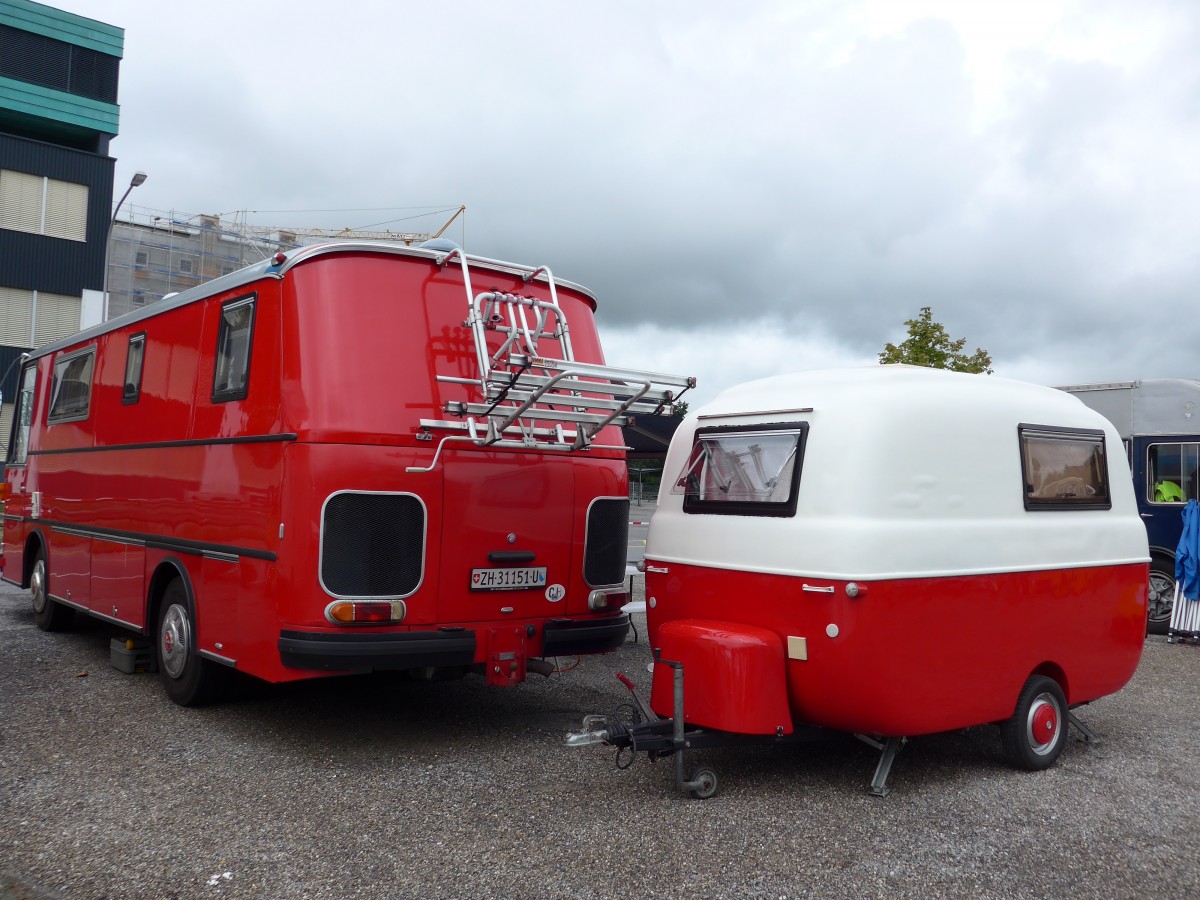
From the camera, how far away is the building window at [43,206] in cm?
3019

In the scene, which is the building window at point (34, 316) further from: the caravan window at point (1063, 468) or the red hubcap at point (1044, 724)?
the red hubcap at point (1044, 724)

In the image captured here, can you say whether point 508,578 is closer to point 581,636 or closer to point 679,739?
point 581,636

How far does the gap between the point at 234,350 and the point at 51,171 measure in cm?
2819

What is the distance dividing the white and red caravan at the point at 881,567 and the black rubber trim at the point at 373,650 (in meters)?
1.18

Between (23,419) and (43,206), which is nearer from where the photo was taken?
(23,419)

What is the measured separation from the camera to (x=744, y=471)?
636 centimetres

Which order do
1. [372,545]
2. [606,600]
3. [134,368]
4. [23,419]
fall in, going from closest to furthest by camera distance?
[372,545]
[606,600]
[134,368]
[23,419]

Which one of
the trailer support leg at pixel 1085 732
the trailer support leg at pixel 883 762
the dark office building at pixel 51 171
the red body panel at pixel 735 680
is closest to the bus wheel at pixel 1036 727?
the trailer support leg at pixel 1085 732

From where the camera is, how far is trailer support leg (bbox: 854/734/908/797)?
5.91 meters

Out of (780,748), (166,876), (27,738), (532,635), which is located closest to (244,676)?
(27,738)

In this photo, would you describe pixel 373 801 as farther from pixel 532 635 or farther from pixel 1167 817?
pixel 1167 817

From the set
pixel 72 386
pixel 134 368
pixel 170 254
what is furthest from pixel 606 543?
pixel 170 254

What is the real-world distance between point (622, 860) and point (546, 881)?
407 millimetres

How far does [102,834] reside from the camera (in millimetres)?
5078
